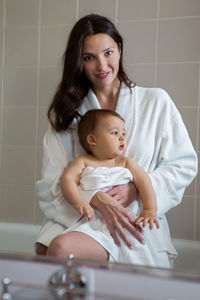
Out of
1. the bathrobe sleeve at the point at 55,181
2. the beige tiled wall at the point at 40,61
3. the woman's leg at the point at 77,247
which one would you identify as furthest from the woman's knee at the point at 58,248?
the beige tiled wall at the point at 40,61

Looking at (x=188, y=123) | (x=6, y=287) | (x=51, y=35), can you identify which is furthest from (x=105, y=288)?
(x=51, y=35)

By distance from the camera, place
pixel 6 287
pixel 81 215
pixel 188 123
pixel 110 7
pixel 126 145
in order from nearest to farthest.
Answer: pixel 6 287, pixel 81 215, pixel 126 145, pixel 188 123, pixel 110 7

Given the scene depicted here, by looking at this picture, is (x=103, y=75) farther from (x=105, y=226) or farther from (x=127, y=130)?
(x=105, y=226)

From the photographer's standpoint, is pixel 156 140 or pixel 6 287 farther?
pixel 156 140

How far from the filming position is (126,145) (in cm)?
121

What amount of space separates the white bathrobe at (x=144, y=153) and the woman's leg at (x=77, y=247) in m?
0.09

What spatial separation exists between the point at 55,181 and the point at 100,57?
16.1 inches

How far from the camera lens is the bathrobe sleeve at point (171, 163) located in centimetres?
116

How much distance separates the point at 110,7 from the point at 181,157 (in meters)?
0.81

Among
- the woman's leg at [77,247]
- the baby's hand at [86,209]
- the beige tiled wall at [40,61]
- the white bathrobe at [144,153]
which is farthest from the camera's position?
the beige tiled wall at [40,61]

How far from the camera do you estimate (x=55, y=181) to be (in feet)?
3.95

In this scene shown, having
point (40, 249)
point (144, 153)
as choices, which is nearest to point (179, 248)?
point (144, 153)

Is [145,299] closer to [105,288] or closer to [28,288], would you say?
[105,288]

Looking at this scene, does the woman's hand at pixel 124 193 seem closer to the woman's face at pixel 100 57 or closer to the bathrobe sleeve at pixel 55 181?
the bathrobe sleeve at pixel 55 181
